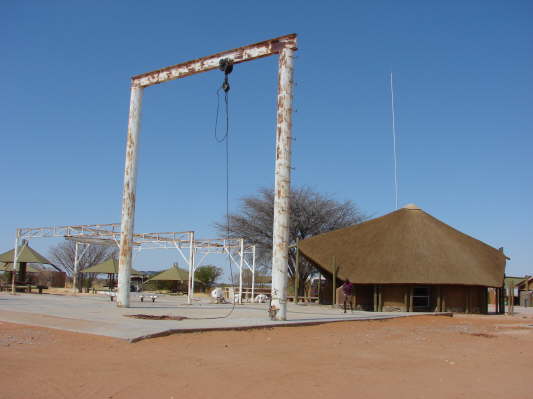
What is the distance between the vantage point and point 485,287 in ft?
85.4

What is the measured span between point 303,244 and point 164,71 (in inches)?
556

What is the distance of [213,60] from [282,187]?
4788 mm

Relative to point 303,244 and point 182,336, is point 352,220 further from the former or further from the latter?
point 182,336

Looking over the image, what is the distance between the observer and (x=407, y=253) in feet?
82.5

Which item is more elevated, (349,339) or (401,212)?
(401,212)

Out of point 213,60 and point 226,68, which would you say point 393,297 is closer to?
point 226,68

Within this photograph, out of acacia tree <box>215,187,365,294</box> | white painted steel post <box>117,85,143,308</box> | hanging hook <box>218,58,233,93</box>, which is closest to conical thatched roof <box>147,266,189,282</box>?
acacia tree <box>215,187,365,294</box>

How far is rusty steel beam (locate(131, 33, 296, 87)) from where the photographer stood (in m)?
14.9

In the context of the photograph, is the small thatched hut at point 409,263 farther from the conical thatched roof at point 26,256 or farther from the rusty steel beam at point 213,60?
the conical thatched roof at point 26,256

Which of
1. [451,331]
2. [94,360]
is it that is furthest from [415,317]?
[94,360]

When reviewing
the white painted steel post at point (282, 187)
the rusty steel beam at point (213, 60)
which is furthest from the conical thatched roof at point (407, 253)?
the rusty steel beam at point (213, 60)

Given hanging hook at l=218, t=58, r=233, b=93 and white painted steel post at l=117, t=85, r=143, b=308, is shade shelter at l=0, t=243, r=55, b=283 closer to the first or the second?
white painted steel post at l=117, t=85, r=143, b=308

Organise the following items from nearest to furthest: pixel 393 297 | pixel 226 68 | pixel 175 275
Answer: pixel 226 68 < pixel 393 297 < pixel 175 275

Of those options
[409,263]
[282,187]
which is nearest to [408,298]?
[409,263]
